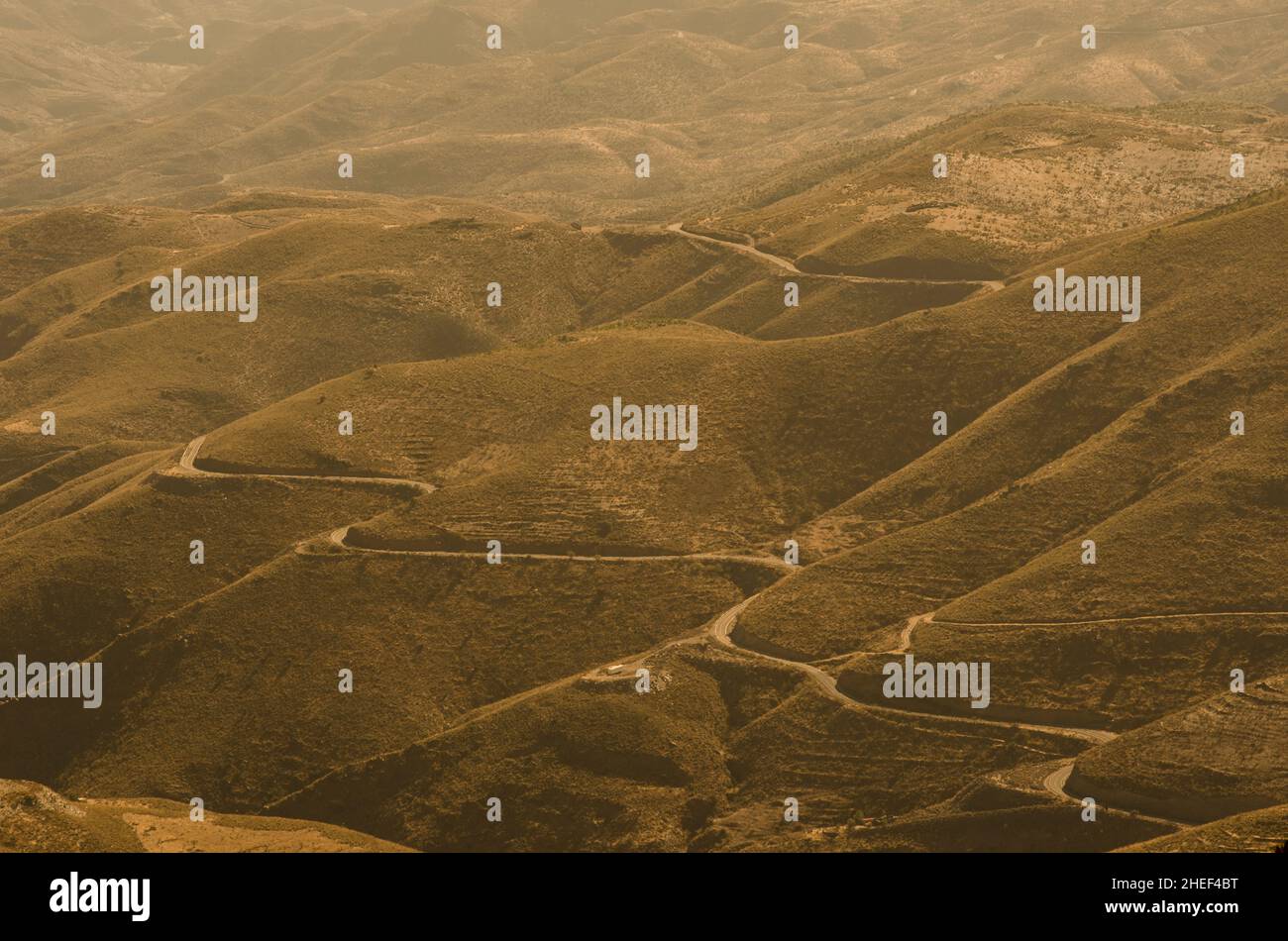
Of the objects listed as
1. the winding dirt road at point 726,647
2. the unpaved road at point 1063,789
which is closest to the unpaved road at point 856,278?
the winding dirt road at point 726,647

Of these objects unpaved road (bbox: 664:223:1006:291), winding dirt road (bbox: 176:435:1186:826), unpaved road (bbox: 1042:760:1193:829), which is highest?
unpaved road (bbox: 664:223:1006:291)

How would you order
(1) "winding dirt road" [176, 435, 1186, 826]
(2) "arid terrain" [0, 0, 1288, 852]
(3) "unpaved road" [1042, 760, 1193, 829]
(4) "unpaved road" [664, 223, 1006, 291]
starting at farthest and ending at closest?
(4) "unpaved road" [664, 223, 1006, 291]
(1) "winding dirt road" [176, 435, 1186, 826]
(2) "arid terrain" [0, 0, 1288, 852]
(3) "unpaved road" [1042, 760, 1193, 829]

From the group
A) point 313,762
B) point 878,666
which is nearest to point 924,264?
point 878,666

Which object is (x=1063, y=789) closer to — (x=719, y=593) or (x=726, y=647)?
(x=726, y=647)

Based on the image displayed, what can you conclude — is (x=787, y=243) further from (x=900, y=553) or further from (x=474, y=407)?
(x=900, y=553)

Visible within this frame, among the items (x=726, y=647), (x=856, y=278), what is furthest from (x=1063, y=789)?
(x=856, y=278)

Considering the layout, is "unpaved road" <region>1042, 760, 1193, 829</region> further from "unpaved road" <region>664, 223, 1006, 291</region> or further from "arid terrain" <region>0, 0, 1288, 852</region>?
"unpaved road" <region>664, 223, 1006, 291</region>

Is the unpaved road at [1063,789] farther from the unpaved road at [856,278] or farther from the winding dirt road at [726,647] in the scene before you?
the unpaved road at [856,278]

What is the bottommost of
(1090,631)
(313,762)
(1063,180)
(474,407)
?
(313,762)

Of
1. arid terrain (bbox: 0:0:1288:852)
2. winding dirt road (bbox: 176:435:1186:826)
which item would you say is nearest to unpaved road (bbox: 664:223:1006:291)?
arid terrain (bbox: 0:0:1288:852)

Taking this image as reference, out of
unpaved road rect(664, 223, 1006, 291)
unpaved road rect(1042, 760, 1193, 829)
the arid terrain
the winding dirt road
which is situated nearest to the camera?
unpaved road rect(1042, 760, 1193, 829)

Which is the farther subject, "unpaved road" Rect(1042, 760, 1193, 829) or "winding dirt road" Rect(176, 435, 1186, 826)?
"winding dirt road" Rect(176, 435, 1186, 826)
